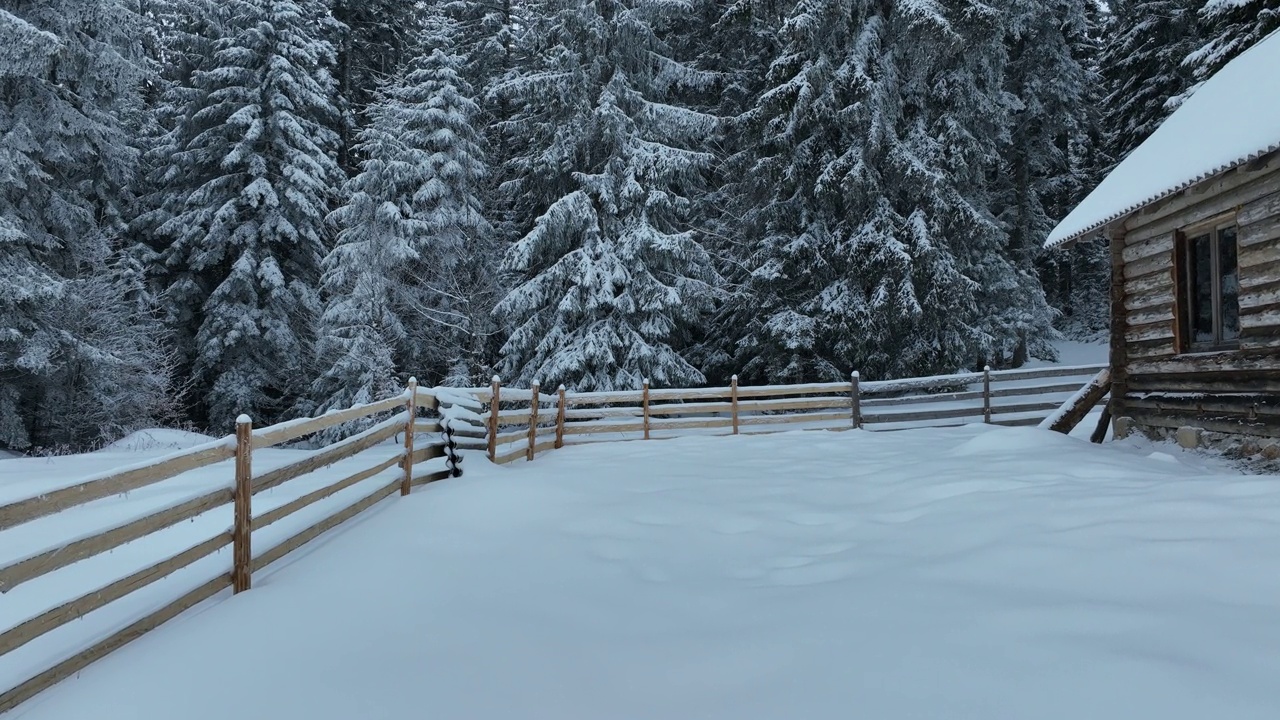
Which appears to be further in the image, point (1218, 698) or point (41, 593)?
point (41, 593)

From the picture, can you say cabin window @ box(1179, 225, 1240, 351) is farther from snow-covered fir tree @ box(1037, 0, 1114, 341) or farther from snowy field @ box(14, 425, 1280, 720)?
snow-covered fir tree @ box(1037, 0, 1114, 341)

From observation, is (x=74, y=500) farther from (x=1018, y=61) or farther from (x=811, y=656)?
(x=1018, y=61)

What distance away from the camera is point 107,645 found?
3535mm

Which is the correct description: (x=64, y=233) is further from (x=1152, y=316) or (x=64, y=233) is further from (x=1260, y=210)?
(x=1260, y=210)

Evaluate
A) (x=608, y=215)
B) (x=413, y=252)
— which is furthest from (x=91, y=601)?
(x=413, y=252)

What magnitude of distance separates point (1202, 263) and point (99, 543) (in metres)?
10.9

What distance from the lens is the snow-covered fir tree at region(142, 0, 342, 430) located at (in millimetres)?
21641

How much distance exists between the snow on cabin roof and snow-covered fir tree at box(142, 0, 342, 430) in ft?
64.0

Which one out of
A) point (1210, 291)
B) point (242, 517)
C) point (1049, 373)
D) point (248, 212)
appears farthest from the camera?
point (248, 212)

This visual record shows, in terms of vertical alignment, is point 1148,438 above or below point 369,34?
below

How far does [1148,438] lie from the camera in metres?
9.55

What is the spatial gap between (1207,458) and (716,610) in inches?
283

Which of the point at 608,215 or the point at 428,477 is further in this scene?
the point at 608,215

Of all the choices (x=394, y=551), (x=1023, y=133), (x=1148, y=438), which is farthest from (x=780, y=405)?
(x=1023, y=133)
